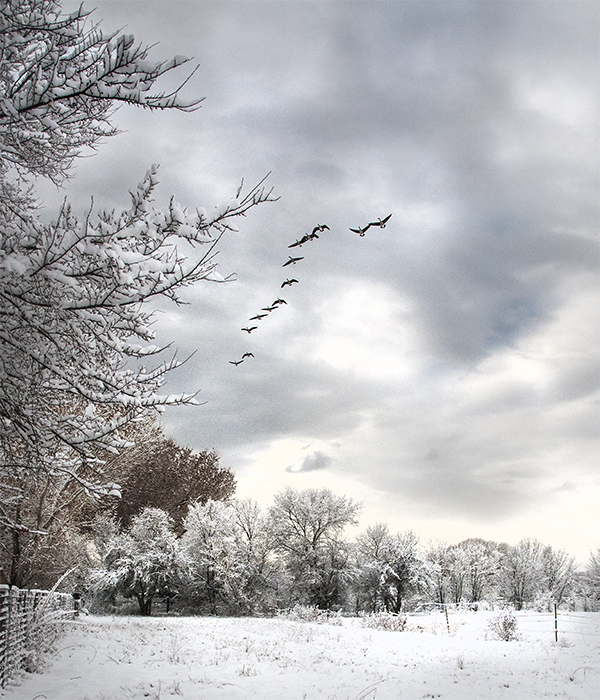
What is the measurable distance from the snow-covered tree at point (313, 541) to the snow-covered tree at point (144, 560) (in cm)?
738

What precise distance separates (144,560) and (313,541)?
434 inches

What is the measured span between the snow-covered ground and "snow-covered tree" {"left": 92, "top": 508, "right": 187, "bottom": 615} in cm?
641

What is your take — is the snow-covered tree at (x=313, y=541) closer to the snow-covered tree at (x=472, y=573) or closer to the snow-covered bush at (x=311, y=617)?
the snow-covered bush at (x=311, y=617)

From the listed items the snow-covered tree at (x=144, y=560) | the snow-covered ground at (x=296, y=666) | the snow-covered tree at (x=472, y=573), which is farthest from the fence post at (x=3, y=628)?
the snow-covered tree at (x=472, y=573)

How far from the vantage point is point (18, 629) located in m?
8.56

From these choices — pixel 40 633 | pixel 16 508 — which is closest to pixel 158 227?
pixel 40 633

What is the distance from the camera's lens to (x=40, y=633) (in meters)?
9.66

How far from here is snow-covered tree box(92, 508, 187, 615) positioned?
23203 mm

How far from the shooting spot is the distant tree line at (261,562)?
24.2m

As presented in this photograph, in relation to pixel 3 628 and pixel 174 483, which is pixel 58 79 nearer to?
pixel 3 628

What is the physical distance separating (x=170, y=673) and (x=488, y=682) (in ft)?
19.7

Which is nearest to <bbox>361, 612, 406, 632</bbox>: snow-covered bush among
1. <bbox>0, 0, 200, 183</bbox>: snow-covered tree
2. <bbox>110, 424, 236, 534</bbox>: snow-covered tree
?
<bbox>110, 424, 236, 534</bbox>: snow-covered tree

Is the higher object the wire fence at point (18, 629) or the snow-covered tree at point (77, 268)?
the snow-covered tree at point (77, 268)

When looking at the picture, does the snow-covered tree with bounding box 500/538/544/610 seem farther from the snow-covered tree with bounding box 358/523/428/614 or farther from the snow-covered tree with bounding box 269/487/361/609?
the snow-covered tree with bounding box 269/487/361/609
